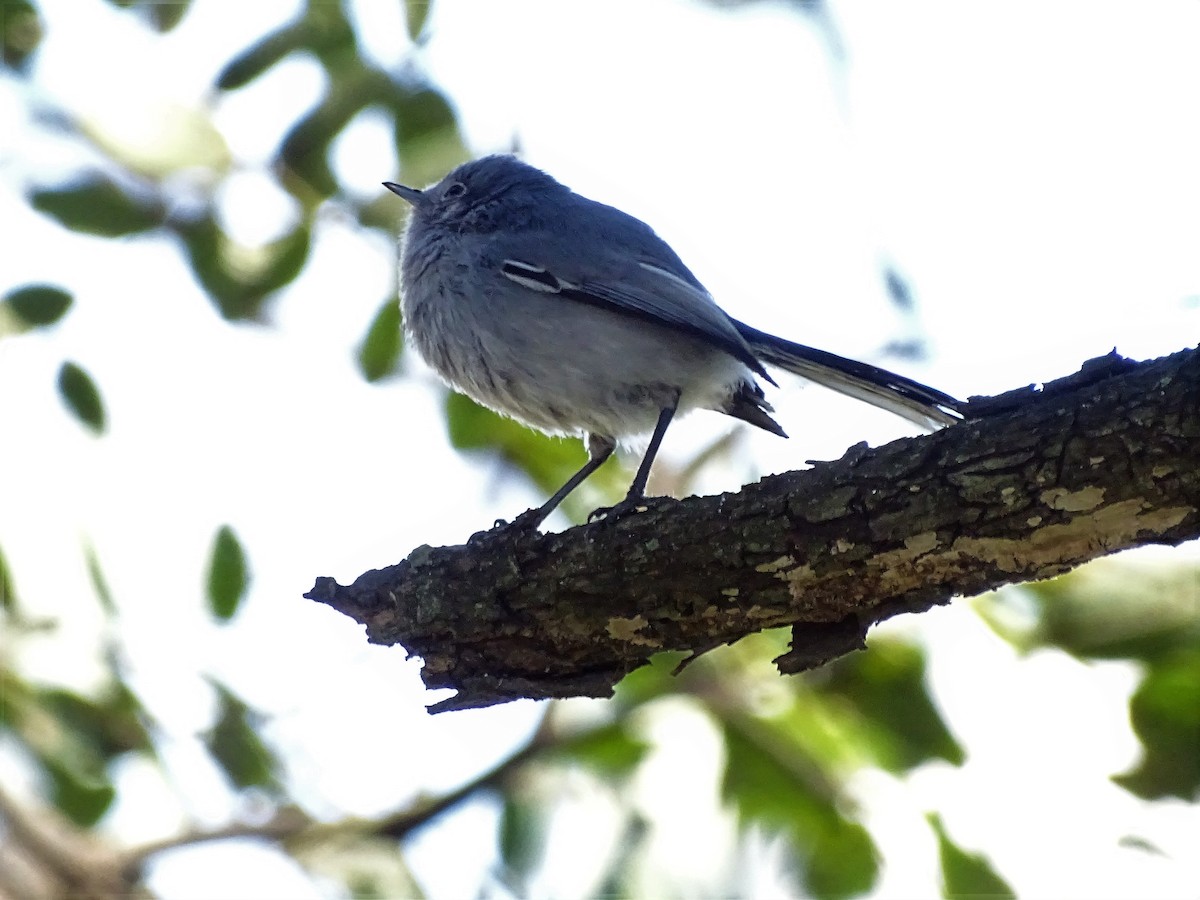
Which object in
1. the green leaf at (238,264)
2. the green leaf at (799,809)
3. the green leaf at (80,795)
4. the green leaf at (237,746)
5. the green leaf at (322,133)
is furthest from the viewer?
the green leaf at (238,264)

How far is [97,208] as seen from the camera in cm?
350

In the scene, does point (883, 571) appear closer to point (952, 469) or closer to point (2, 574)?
point (952, 469)

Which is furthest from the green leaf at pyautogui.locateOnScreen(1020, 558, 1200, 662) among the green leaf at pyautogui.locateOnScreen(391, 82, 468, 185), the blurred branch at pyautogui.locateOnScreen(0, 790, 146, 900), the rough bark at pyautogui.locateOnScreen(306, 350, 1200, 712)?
the blurred branch at pyautogui.locateOnScreen(0, 790, 146, 900)

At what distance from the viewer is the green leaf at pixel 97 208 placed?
3.44 metres

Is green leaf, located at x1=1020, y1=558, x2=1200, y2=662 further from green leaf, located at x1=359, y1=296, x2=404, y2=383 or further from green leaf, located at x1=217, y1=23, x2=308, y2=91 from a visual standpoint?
green leaf, located at x1=217, y1=23, x2=308, y2=91

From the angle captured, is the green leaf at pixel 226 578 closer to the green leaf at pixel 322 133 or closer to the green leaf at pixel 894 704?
the green leaf at pixel 322 133

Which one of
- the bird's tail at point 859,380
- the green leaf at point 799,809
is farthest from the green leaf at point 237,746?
the bird's tail at point 859,380

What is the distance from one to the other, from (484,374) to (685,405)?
70cm

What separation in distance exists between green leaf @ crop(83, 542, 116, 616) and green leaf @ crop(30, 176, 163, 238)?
36.7 inches

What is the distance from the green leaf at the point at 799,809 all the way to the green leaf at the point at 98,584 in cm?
185

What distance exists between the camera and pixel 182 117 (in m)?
3.54

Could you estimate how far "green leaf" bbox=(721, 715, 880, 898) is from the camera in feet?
10.5

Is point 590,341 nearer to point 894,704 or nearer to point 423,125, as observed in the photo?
point 423,125

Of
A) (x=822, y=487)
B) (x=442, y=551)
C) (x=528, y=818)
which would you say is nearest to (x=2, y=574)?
(x=442, y=551)
